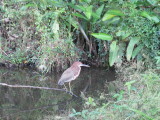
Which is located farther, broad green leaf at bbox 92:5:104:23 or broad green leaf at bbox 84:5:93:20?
broad green leaf at bbox 92:5:104:23

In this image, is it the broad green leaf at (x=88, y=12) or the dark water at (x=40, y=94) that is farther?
the broad green leaf at (x=88, y=12)

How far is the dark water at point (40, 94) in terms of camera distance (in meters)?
6.12

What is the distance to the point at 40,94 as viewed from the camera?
24.0 ft

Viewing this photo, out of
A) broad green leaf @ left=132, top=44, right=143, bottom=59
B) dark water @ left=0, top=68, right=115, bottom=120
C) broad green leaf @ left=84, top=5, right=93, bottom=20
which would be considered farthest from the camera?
broad green leaf @ left=132, top=44, right=143, bottom=59

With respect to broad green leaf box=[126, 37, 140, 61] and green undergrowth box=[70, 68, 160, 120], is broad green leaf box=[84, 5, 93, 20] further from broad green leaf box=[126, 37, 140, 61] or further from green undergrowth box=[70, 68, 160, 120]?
green undergrowth box=[70, 68, 160, 120]

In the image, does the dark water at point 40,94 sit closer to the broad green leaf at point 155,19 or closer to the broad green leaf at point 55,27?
the broad green leaf at point 55,27

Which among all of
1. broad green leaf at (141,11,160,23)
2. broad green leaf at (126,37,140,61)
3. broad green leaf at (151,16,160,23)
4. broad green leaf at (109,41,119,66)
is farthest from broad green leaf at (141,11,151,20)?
broad green leaf at (109,41,119,66)

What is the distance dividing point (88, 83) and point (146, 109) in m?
3.80

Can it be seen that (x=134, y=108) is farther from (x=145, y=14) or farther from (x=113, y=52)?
(x=113, y=52)

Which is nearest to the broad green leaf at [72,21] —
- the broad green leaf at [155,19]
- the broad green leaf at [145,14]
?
the broad green leaf at [145,14]

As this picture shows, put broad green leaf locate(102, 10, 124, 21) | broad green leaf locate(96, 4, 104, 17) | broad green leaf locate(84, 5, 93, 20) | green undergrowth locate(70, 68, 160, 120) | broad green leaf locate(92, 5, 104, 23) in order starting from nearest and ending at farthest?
green undergrowth locate(70, 68, 160, 120) → broad green leaf locate(102, 10, 124, 21) → broad green leaf locate(84, 5, 93, 20) → broad green leaf locate(92, 5, 104, 23) → broad green leaf locate(96, 4, 104, 17)

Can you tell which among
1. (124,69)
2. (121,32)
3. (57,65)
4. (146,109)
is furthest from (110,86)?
(146,109)

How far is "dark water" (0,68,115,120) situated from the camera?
6125mm

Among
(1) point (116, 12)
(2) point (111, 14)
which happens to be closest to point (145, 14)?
(1) point (116, 12)
